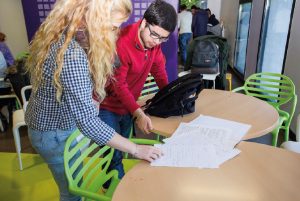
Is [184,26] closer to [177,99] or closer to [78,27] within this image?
[177,99]

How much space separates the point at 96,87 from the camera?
109cm

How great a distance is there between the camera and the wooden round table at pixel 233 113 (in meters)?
1.37

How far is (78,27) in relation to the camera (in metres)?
0.94

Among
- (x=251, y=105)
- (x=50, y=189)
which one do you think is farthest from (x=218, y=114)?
(x=50, y=189)

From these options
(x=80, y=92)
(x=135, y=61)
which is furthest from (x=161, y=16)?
(x=80, y=92)

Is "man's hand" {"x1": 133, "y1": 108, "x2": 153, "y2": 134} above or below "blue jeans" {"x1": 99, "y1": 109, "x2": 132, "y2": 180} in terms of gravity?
above

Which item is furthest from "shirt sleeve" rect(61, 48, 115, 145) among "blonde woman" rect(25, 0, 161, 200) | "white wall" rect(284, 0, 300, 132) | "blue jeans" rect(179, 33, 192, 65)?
"blue jeans" rect(179, 33, 192, 65)

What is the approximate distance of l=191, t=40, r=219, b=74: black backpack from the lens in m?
3.45

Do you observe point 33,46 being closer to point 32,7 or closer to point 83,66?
point 83,66

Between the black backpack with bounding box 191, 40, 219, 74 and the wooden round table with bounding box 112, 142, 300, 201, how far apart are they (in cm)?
245

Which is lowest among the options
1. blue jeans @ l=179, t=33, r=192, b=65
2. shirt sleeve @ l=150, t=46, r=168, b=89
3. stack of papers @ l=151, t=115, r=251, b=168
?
blue jeans @ l=179, t=33, r=192, b=65

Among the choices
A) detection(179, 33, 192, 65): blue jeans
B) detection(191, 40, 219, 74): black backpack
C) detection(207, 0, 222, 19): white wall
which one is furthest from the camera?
detection(207, 0, 222, 19): white wall

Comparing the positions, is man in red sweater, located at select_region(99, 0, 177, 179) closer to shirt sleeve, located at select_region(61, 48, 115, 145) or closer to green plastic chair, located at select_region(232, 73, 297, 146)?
shirt sleeve, located at select_region(61, 48, 115, 145)

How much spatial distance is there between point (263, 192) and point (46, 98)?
2.83ft
